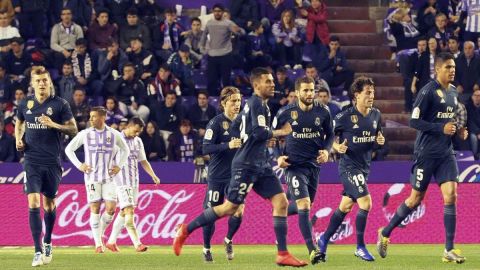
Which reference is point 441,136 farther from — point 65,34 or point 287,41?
point 65,34

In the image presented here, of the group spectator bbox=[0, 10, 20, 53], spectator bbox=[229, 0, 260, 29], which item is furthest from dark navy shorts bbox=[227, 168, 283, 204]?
spectator bbox=[229, 0, 260, 29]

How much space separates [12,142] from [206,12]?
6.93 metres

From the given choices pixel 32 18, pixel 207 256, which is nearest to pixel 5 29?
pixel 32 18

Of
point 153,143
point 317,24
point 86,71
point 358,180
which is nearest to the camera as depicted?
point 358,180

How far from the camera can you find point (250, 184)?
642 inches

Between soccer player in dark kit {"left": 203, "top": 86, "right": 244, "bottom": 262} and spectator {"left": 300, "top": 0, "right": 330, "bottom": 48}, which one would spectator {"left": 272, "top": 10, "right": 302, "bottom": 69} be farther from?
soccer player in dark kit {"left": 203, "top": 86, "right": 244, "bottom": 262}

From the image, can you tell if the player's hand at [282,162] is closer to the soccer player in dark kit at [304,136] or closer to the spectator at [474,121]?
the soccer player in dark kit at [304,136]

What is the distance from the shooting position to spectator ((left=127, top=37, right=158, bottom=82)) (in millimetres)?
28469

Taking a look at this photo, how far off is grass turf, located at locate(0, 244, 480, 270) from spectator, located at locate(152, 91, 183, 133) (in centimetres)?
467

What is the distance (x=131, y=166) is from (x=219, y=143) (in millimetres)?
3951

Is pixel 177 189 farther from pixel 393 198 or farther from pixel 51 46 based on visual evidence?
pixel 51 46

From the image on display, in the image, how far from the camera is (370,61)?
31172 mm

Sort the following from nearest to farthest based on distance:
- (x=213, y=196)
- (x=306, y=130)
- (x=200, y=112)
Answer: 1. (x=306, y=130)
2. (x=213, y=196)
3. (x=200, y=112)

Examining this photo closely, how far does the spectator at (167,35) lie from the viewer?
29.3 metres
